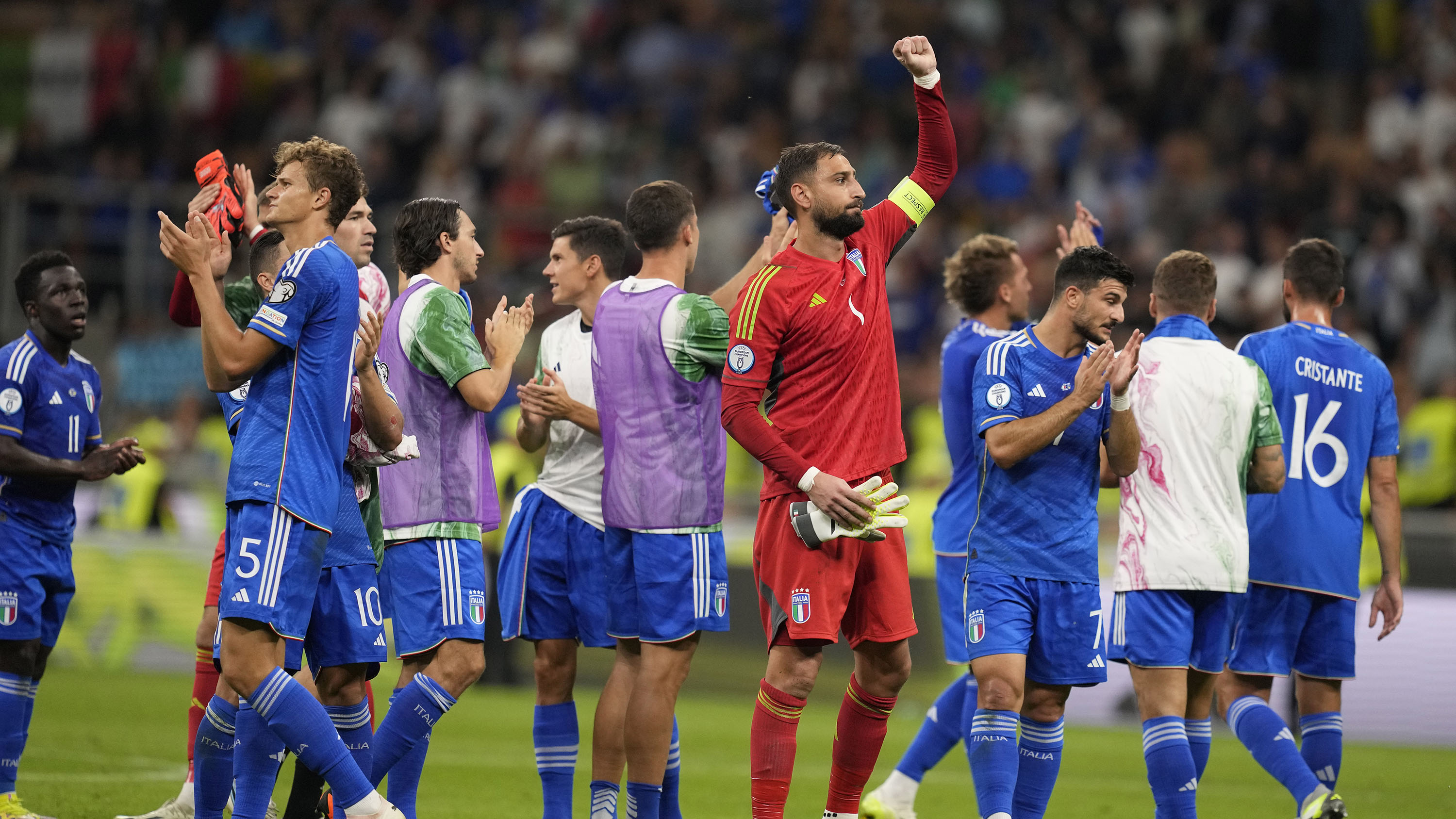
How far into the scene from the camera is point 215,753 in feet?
20.3

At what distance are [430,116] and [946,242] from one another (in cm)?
768

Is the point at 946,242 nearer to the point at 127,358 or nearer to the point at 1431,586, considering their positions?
the point at 1431,586

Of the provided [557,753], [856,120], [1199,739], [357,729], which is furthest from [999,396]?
[856,120]

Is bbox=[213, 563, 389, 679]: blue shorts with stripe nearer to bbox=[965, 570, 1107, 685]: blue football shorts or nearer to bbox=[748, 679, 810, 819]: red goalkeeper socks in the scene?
bbox=[748, 679, 810, 819]: red goalkeeper socks

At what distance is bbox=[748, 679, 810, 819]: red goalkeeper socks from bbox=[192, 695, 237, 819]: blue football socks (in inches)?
80.9

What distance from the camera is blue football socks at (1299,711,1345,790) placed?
764 centimetres

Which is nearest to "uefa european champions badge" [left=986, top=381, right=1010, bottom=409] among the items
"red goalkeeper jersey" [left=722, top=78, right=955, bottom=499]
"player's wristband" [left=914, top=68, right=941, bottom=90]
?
"red goalkeeper jersey" [left=722, top=78, right=955, bottom=499]

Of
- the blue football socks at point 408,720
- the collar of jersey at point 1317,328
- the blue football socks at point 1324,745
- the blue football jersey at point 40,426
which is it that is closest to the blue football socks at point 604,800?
the blue football socks at point 408,720

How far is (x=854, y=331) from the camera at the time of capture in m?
6.29

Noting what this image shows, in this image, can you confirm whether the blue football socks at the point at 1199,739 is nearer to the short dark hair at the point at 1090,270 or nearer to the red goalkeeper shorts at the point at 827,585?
the red goalkeeper shorts at the point at 827,585

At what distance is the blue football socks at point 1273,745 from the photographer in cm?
707

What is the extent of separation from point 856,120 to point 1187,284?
13.2 m

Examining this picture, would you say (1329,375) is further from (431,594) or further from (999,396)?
(431,594)

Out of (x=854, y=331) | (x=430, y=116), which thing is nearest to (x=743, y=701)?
(x=854, y=331)
